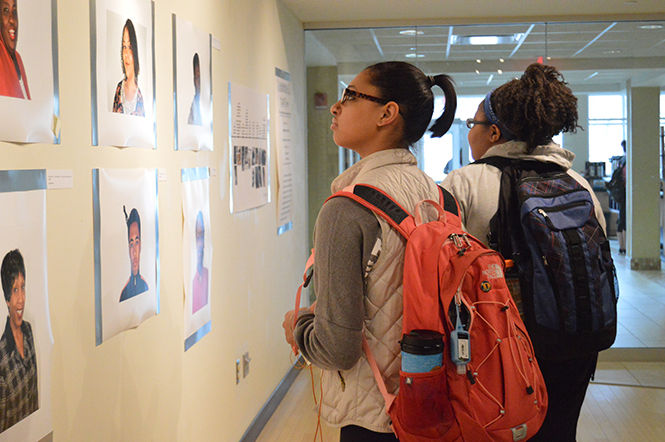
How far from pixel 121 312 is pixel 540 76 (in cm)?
140

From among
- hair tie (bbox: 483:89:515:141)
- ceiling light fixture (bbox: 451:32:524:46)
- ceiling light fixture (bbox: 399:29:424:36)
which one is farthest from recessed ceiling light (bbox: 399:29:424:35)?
hair tie (bbox: 483:89:515:141)

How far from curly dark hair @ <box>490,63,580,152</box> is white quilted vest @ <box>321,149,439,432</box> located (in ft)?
2.24

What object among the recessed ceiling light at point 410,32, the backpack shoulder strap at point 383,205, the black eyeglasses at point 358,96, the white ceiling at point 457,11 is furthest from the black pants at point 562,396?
the recessed ceiling light at point 410,32

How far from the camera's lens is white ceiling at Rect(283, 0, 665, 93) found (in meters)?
5.36

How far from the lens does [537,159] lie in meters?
2.06

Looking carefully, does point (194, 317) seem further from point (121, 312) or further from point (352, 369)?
point (352, 369)

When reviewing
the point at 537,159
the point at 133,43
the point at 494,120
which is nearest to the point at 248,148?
the point at 133,43

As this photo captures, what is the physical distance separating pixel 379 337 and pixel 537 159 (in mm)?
880

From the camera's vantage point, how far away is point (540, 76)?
6.69 ft

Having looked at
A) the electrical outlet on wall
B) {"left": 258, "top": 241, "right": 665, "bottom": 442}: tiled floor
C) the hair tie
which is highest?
the hair tie

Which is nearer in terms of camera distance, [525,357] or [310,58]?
[525,357]

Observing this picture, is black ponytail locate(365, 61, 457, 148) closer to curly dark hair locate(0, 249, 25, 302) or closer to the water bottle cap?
the water bottle cap

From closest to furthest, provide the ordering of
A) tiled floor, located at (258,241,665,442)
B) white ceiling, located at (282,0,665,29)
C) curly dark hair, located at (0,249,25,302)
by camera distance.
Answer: curly dark hair, located at (0,249,25,302), tiled floor, located at (258,241,665,442), white ceiling, located at (282,0,665,29)

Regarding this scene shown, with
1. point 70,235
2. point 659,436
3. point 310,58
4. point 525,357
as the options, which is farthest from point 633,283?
point 70,235
